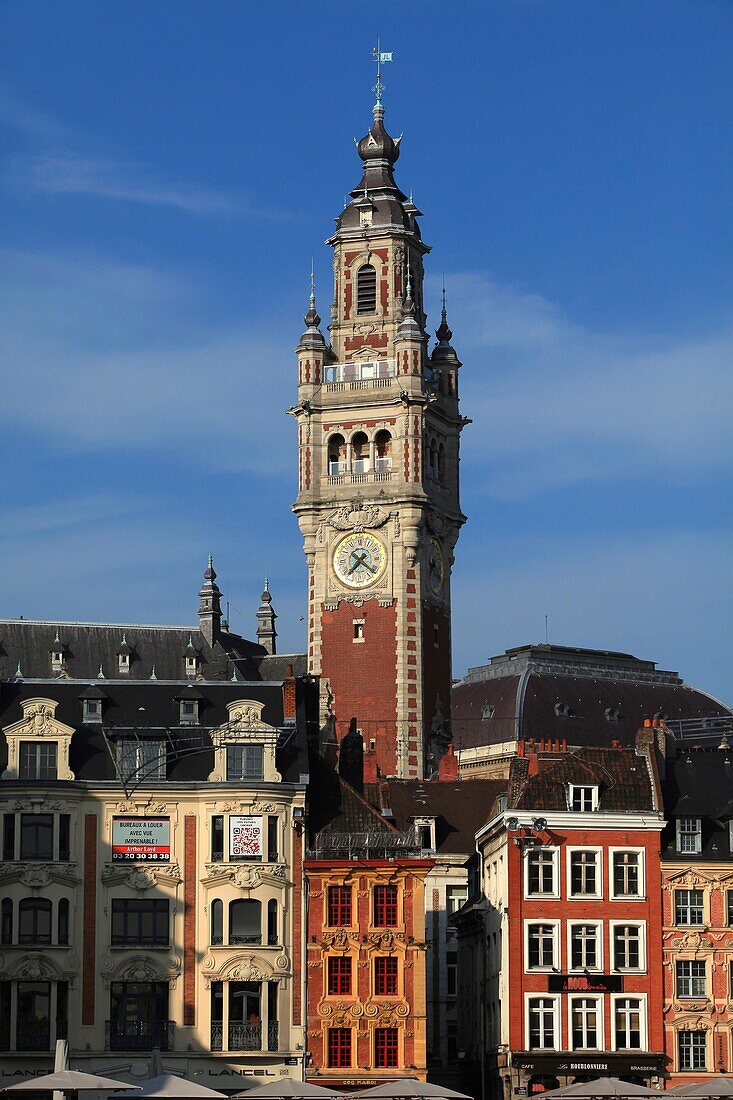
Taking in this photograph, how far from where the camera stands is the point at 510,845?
105938mm

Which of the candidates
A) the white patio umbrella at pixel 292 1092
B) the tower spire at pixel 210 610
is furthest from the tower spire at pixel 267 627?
the white patio umbrella at pixel 292 1092

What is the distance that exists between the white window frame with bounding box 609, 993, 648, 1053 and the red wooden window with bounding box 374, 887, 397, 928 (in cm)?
979

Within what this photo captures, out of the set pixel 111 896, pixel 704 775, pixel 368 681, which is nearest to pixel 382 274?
pixel 368 681

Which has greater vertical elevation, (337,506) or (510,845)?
(337,506)

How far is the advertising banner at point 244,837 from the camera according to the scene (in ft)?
333

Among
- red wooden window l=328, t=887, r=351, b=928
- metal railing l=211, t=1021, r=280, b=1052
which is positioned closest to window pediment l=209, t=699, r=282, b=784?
red wooden window l=328, t=887, r=351, b=928

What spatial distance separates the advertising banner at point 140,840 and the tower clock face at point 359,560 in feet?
192

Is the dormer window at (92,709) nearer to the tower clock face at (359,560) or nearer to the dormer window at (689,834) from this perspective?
the dormer window at (689,834)

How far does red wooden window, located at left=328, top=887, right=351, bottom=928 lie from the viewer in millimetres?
101688

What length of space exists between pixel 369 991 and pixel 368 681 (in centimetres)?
5779

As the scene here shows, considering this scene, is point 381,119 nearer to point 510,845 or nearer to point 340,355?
point 340,355

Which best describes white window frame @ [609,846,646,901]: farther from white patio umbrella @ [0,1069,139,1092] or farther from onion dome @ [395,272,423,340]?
onion dome @ [395,272,423,340]

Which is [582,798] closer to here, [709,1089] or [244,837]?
[244,837]

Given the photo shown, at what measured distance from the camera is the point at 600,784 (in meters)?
107
